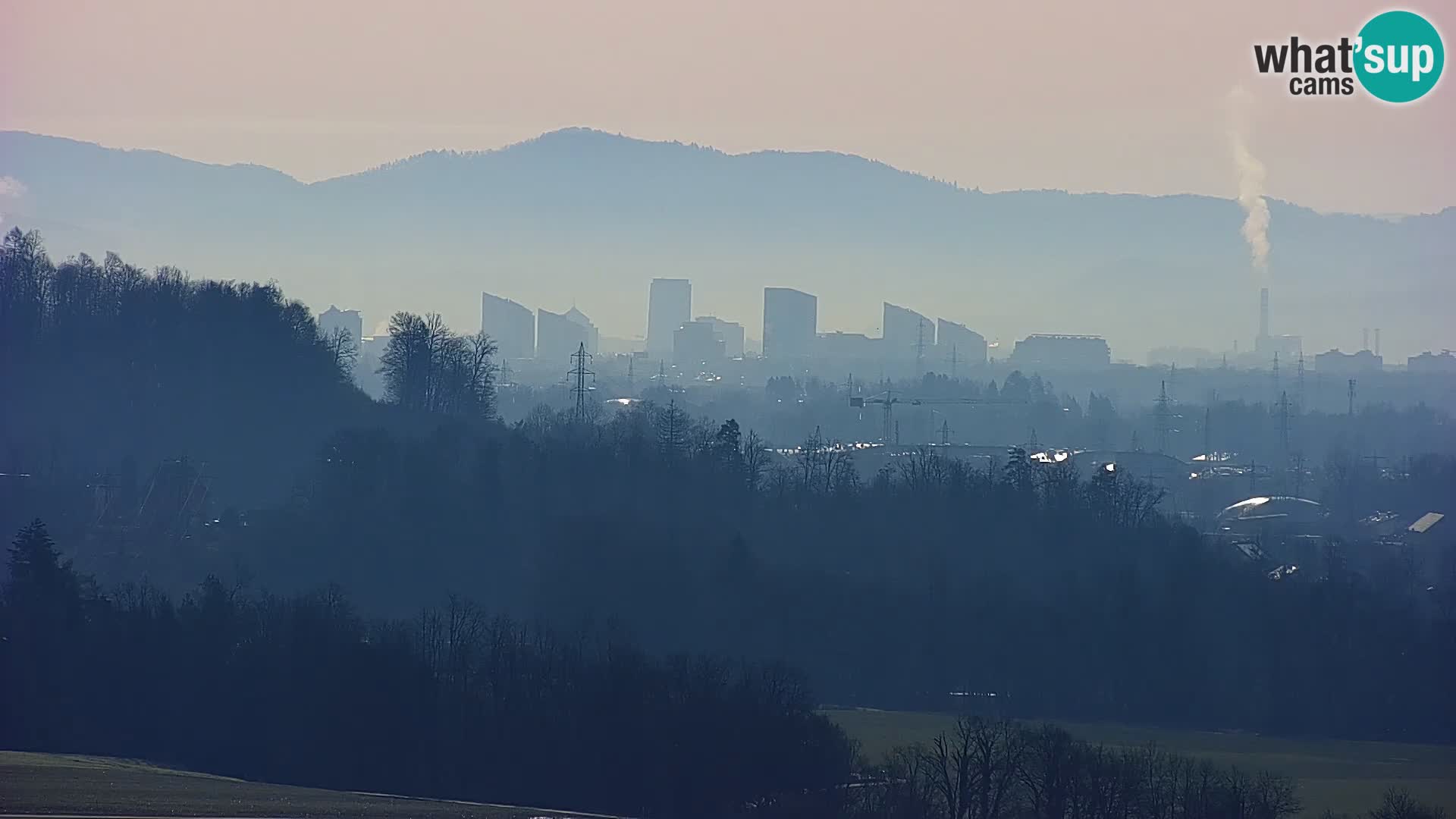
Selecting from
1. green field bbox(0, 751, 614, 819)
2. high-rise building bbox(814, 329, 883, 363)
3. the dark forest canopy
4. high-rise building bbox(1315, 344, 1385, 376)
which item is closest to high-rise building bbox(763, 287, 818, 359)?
high-rise building bbox(814, 329, 883, 363)

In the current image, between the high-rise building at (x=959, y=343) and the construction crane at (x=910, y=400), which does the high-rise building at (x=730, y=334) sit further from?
the construction crane at (x=910, y=400)

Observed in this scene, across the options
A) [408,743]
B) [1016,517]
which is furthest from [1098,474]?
[408,743]

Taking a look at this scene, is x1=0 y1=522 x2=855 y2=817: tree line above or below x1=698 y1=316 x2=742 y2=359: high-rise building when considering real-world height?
below

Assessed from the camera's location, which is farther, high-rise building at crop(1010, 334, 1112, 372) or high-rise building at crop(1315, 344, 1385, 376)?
high-rise building at crop(1010, 334, 1112, 372)

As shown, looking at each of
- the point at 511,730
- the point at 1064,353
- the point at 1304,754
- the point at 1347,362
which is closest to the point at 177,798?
the point at 511,730

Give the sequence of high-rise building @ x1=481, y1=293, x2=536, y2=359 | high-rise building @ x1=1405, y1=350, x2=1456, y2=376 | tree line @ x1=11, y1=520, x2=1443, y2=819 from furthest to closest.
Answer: high-rise building @ x1=481, y1=293, x2=536, y2=359, high-rise building @ x1=1405, y1=350, x2=1456, y2=376, tree line @ x1=11, y1=520, x2=1443, y2=819

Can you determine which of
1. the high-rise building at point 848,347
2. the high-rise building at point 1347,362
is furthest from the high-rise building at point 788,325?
the high-rise building at point 1347,362

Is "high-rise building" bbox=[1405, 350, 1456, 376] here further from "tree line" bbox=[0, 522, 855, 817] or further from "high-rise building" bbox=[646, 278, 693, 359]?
"tree line" bbox=[0, 522, 855, 817]
